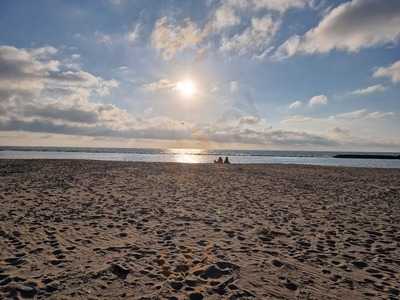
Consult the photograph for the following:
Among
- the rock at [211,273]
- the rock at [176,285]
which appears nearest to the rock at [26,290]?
the rock at [176,285]

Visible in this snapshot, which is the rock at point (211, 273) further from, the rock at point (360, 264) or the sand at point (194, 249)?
the rock at point (360, 264)

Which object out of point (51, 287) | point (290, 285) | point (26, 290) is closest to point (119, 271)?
point (51, 287)

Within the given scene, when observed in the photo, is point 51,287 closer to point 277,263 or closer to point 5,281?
point 5,281

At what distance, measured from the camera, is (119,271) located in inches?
169

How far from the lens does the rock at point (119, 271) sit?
13.6 feet

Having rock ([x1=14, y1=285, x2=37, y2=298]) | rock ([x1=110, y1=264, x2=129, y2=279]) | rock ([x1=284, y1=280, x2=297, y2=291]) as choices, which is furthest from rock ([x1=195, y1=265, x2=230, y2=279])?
rock ([x1=14, y1=285, x2=37, y2=298])

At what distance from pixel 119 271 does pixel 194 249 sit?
5.39 ft

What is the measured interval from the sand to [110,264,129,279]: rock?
0.06 feet

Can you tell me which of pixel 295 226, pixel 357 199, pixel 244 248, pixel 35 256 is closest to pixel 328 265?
pixel 244 248

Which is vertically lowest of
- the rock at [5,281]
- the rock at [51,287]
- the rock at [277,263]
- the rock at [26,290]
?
the rock at [277,263]

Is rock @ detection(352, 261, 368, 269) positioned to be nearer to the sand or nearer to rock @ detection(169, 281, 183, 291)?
the sand

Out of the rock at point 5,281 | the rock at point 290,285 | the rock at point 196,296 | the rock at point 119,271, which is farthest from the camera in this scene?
the rock at point 119,271

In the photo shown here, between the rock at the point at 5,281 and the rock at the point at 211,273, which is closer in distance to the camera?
the rock at the point at 5,281

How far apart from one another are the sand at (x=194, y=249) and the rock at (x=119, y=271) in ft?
0.06
